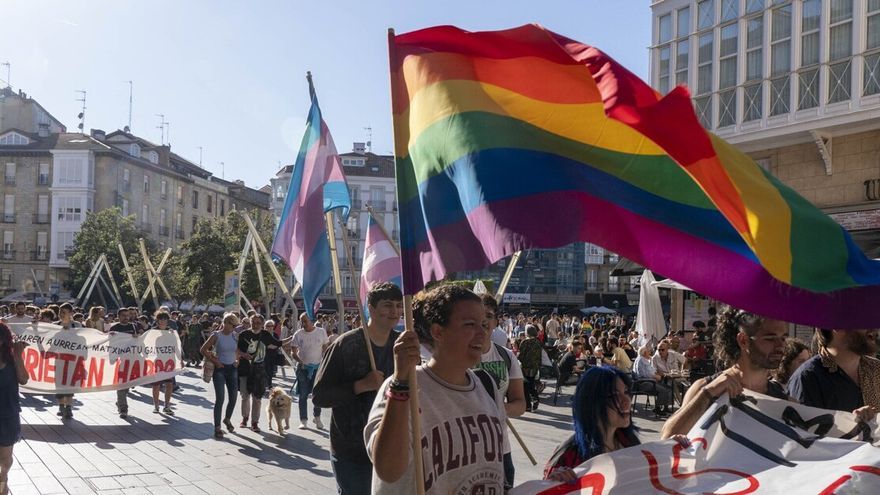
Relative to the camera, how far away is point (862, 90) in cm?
1864

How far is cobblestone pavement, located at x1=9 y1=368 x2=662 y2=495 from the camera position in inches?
335

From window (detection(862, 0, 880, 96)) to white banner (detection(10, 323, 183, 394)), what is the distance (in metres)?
15.6

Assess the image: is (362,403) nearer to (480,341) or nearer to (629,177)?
(480,341)

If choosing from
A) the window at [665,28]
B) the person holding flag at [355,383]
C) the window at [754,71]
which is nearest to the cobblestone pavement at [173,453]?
the person holding flag at [355,383]

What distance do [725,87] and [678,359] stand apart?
949 cm

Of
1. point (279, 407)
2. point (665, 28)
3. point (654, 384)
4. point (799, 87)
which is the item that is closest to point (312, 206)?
point (279, 407)

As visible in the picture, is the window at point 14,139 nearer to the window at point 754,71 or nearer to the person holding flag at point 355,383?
the window at point 754,71

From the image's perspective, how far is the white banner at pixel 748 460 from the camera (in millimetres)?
3072

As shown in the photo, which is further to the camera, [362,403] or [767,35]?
[767,35]

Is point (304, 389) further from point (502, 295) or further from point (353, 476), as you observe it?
point (353, 476)

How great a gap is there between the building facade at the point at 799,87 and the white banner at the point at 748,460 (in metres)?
14.4

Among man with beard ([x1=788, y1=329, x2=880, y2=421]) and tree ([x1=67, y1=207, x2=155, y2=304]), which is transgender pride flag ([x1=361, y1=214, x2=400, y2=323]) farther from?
tree ([x1=67, y1=207, x2=155, y2=304])

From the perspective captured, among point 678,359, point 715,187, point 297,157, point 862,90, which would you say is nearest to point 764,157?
point 862,90

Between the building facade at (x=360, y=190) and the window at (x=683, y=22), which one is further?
the building facade at (x=360, y=190)
